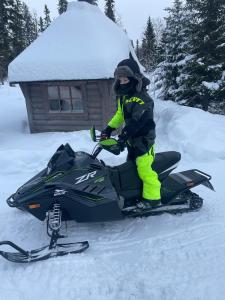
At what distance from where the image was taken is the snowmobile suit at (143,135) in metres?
3.88

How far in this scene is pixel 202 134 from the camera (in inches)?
300

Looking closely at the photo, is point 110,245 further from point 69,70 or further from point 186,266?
point 69,70

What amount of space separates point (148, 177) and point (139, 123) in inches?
26.9

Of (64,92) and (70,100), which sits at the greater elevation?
(64,92)

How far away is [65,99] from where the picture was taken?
10.4 meters

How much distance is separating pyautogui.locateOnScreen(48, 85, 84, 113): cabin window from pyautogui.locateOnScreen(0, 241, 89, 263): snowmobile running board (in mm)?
7203

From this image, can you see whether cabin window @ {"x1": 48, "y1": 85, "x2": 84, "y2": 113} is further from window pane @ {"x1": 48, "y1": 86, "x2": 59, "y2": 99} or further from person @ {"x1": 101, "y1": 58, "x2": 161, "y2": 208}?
person @ {"x1": 101, "y1": 58, "x2": 161, "y2": 208}

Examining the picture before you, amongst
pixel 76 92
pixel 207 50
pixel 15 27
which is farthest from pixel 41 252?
pixel 15 27

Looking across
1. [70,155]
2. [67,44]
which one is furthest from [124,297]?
[67,44]

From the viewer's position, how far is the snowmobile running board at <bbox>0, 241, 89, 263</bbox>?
11.2 ft

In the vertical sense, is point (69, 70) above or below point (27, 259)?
above

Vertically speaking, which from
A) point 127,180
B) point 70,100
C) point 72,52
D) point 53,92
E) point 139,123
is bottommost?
point 70,100

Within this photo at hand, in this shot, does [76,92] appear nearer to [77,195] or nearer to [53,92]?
[53,92]

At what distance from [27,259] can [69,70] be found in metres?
6.92
